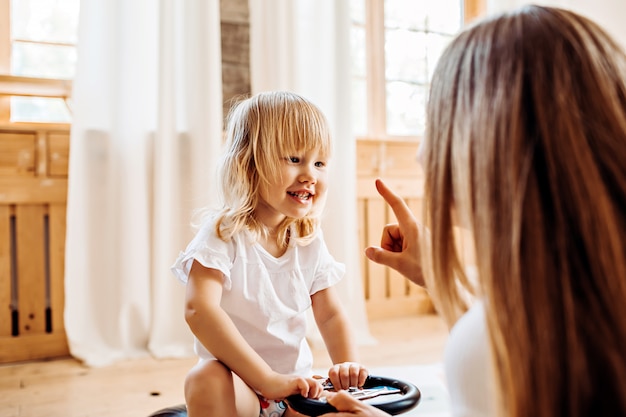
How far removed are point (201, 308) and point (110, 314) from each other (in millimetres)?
1150

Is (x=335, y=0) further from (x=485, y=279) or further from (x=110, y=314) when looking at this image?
(x=485, y=279)

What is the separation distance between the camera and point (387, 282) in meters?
2.72

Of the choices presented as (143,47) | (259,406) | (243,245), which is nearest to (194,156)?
(143,47)

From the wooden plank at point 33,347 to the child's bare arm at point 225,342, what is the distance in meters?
1.23

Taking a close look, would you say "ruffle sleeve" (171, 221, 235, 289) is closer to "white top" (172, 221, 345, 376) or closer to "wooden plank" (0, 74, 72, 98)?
"white top" (172, 221, 345, 376)

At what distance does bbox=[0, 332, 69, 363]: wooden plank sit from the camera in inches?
77.8

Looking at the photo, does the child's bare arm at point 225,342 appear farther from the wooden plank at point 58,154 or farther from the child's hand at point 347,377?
the wooden plank at point 58,154

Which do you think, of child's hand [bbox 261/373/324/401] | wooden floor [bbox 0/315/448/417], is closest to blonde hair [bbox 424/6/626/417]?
child's hand [bbox 261/373/324/401]

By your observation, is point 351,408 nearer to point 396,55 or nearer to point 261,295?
point 261,295

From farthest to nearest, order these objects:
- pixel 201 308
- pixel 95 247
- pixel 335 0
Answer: pixel 335 0, pixel 95 247, pixel 201 308

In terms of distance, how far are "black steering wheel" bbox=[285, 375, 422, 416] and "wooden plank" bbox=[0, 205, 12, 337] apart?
141cm

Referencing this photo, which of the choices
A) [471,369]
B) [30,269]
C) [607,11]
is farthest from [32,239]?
[607,11]

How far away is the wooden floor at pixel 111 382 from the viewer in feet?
5.11

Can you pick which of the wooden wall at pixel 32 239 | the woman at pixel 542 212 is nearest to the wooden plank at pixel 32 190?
the wooden wall at pixel 32 239
